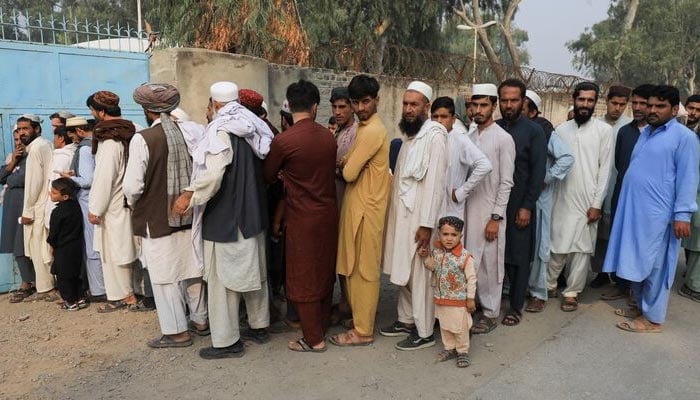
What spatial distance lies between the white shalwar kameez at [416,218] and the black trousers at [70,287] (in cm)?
269

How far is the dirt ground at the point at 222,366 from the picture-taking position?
10.1 ft

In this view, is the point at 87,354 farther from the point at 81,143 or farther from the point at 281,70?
the point at 281,70

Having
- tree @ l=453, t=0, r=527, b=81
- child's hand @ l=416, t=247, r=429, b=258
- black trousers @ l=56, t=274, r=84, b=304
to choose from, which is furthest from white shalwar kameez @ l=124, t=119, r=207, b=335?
tree @ l=453, t=0, r=527, b=81

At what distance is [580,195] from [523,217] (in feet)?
2.34

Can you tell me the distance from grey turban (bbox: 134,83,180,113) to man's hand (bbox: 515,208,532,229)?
263 centimetres

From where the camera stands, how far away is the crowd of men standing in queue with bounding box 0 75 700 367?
11.0ft

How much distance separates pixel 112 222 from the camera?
404 centimetres

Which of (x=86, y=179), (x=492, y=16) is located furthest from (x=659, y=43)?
(x=86, y=179)

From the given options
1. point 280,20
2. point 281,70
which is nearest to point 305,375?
point 281,70

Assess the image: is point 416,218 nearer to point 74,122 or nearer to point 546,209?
point 546,209

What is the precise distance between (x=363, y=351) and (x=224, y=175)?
1510 mm

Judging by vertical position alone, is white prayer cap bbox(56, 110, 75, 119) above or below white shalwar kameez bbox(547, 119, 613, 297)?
above

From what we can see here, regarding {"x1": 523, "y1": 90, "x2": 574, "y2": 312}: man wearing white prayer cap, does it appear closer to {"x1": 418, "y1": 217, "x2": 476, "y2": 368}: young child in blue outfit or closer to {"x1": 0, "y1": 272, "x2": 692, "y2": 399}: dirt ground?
{"x1": 0, "y1": 272, "x2": 692, "y2": 399}: dirt ground

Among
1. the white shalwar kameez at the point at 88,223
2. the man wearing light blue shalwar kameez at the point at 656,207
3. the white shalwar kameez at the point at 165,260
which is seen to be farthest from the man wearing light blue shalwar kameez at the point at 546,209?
the white shalwar kameez at the point at 88,223
